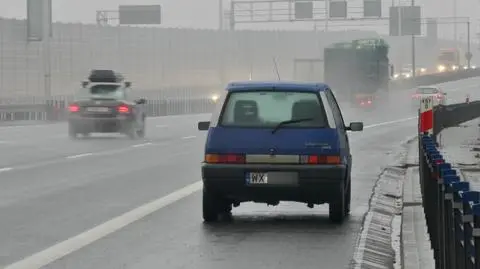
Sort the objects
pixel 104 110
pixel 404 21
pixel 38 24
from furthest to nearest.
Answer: pixel 404 21 < pixel 38 24 < pixel 104 110

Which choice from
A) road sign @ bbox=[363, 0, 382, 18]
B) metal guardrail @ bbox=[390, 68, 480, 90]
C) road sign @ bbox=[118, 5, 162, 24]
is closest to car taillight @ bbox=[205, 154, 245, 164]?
metal guardrail @ bbox=[390, 68, 480, 90]

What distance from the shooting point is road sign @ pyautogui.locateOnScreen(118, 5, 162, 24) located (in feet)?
307

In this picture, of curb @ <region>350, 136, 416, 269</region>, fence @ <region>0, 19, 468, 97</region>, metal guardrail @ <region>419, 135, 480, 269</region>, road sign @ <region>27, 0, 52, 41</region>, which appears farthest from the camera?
fence @ <region>0, 19, 468, 97</region>

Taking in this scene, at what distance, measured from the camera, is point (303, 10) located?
101125 mm

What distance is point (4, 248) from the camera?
11.9 metres

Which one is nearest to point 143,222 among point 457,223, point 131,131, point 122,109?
point 457,223

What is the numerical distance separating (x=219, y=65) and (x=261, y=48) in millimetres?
6133

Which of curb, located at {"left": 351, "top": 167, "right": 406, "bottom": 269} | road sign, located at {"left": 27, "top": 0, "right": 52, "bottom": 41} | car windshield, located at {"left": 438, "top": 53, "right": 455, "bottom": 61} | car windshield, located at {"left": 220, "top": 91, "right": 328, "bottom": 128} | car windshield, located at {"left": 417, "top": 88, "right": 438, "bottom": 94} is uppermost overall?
road sign, located at {"left": 27, "top": 0, "right": 52, "bottom": 41}

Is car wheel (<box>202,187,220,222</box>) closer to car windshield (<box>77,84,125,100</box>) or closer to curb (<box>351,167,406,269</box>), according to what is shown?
curb (<box>351,167,406,269</box>)

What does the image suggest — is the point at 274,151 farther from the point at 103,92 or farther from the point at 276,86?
the point at 103,92

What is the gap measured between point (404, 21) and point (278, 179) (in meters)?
93.4

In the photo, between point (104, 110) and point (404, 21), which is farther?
point (404, 21)

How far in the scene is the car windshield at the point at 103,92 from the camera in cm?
3697

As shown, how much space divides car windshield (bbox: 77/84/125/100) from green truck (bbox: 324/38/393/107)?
1078 inches
